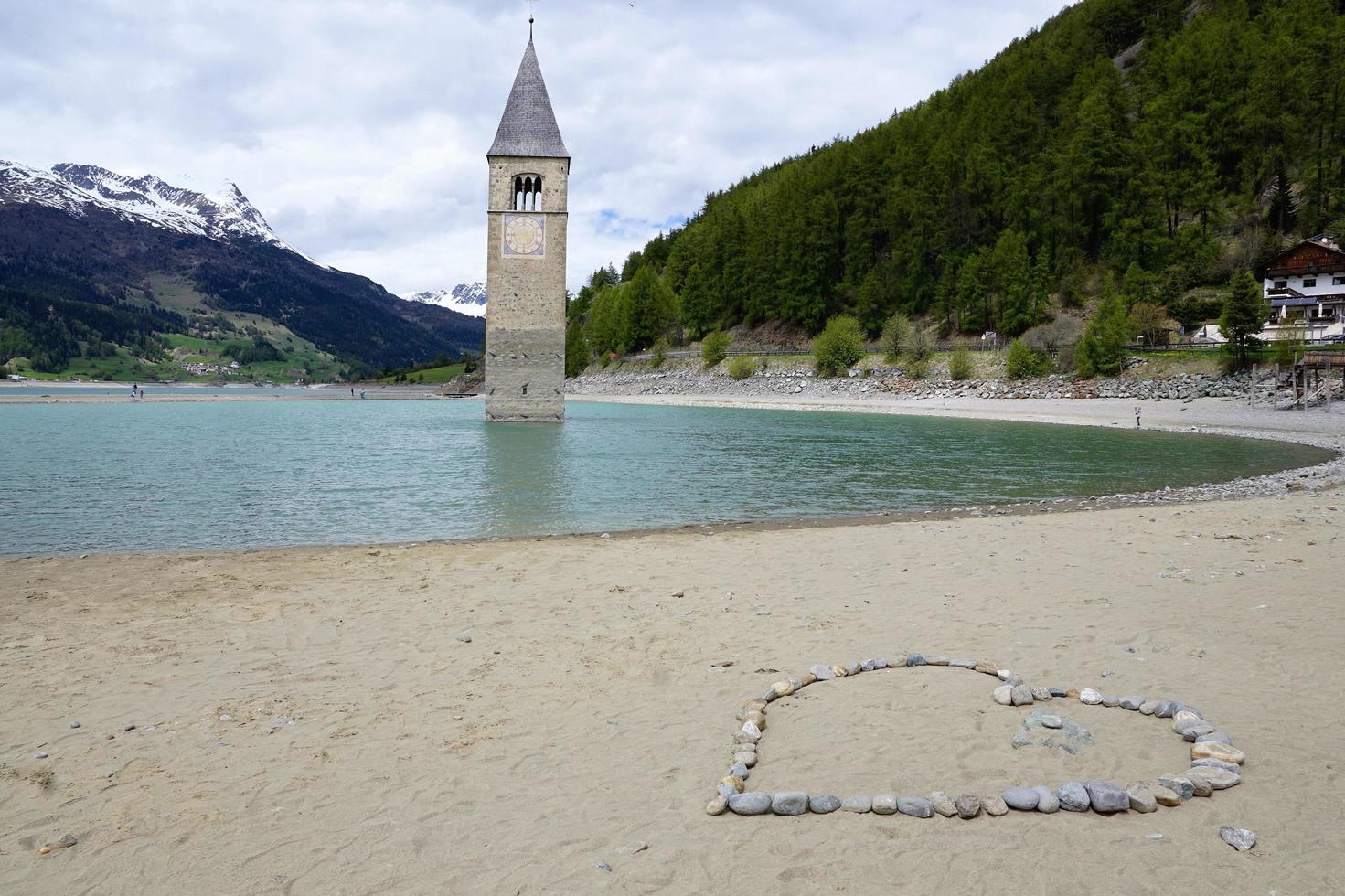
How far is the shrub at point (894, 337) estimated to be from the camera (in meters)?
75.6

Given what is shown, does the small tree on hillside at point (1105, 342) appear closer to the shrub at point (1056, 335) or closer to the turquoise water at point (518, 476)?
the shrub at point (1056, 335)

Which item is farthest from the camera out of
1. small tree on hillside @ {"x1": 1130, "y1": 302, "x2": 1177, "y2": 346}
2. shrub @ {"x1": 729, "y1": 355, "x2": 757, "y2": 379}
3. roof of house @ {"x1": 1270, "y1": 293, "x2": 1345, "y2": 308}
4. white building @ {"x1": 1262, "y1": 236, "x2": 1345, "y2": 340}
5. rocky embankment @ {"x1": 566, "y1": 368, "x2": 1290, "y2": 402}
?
shrub @ {"x1": 729, "y1": 355, "x2": 757, "y2": 379}

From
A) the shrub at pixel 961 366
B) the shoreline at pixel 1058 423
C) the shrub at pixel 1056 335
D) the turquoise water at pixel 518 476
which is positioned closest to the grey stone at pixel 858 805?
the shoreline at pixel 1058 423

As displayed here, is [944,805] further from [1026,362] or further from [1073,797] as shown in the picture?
[1026,362]

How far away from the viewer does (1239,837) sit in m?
4.05

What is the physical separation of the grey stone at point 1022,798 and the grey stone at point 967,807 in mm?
204

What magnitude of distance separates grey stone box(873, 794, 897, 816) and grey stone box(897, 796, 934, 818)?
0.04 metres

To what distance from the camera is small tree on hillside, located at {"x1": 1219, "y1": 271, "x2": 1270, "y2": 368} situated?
46562 mm

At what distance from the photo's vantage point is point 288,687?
6.69 metres

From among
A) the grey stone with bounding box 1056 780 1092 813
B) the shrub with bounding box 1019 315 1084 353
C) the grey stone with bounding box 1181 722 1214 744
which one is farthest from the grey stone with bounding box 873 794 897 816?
the shrub with bounding box 1019 315 1084 353

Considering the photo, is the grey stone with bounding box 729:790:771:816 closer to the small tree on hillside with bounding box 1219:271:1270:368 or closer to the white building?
the small tree on hillside with bounding box 1219:271:1270:368

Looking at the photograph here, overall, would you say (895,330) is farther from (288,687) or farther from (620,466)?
(288,687)

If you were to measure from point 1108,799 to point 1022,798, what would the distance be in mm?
469

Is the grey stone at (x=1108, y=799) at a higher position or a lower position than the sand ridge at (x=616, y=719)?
higher
